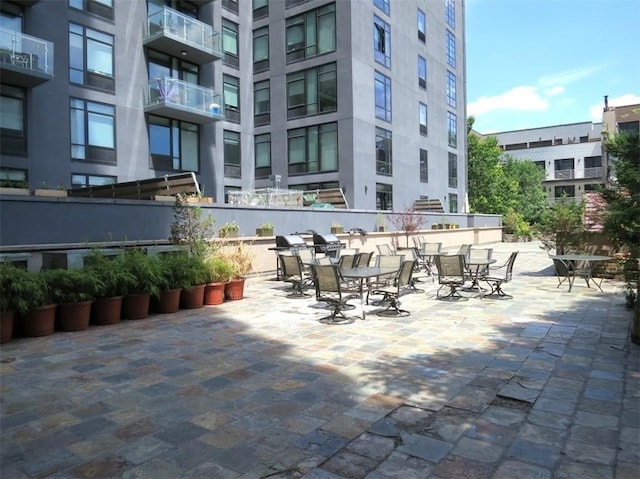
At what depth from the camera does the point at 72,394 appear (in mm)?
4250

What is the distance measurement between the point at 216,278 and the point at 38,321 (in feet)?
10.3

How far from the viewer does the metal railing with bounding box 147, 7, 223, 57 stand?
19.0m

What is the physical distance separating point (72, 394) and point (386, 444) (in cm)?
285

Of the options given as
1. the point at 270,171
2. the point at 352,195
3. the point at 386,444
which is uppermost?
the point at 270,171

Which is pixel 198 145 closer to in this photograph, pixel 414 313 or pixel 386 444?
pixel 414 313

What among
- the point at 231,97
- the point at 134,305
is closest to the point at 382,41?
the point at 231,97

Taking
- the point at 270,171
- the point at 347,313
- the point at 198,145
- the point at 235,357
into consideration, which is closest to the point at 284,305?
the point at 347,313

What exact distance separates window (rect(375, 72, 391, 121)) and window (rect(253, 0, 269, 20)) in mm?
7890

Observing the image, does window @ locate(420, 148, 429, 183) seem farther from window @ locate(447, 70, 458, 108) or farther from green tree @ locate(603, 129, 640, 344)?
green tree @ locate(603, 129, 640, 344)

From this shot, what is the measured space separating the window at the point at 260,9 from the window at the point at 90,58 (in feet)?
40.4

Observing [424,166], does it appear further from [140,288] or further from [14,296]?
[14,296]

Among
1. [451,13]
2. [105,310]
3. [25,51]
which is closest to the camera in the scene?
[105,310]

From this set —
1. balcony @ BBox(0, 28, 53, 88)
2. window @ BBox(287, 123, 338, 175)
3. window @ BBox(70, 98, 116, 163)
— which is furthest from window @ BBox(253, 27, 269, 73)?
balcony @ BBox(0, 28, 53, 88)

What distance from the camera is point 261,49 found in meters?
28.5
